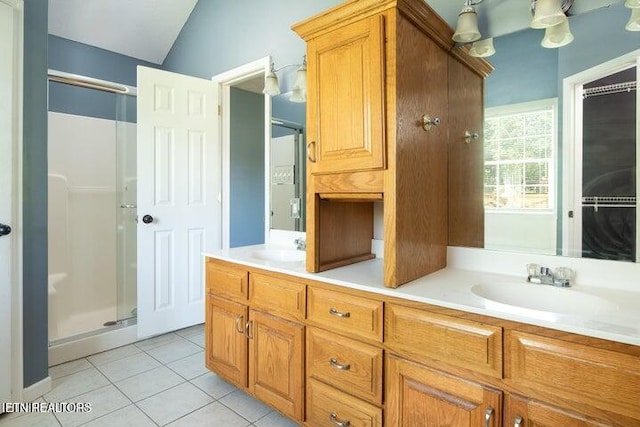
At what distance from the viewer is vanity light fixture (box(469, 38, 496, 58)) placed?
152 centimetres

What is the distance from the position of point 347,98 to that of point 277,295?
921 mm

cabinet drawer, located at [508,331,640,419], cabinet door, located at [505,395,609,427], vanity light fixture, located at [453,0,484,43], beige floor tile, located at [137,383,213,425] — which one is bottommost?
beige floor tile, located at [137,383,213,425]

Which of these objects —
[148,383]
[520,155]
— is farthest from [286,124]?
[148,383]

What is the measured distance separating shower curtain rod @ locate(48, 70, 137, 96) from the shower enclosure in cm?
28

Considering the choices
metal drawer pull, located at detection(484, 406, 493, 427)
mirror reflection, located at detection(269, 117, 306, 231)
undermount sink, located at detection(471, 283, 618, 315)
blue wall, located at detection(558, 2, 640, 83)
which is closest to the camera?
metal drawer pull, located at detection(484, 406, 493, 427)

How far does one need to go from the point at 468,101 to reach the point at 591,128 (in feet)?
1.63

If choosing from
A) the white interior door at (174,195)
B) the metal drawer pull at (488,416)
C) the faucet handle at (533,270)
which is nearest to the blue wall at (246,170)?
the white interior door at (174,195)

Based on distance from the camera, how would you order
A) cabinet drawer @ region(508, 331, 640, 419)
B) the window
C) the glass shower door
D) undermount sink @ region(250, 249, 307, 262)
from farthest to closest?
the glass shower door < undermount sink @ region(250, 249, 307, 262) < the window < cabinet drawer @ region(508, 331, 640, 419)

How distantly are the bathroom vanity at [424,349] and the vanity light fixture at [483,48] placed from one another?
0.98 metres

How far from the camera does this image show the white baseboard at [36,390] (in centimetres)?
180

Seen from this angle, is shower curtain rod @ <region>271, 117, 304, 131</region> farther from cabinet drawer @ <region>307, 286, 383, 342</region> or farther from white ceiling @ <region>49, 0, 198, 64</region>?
white ceiling @ <region>49, 0, 198, 64</region>

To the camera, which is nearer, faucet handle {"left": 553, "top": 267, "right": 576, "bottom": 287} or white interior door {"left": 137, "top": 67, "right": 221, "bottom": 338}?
faucet handle {"left": 553, "top": 267, "right": 576, "bottom": 287}

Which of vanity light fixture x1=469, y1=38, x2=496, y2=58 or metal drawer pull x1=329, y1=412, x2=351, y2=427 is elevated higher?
vanity light fixture x1=469, y1=38, x2=496, y2=58

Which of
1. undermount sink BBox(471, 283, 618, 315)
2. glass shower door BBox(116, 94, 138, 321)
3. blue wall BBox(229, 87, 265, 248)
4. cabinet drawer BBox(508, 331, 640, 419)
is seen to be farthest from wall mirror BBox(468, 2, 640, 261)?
glass shower door BBox(116, 94, 138, 321)
